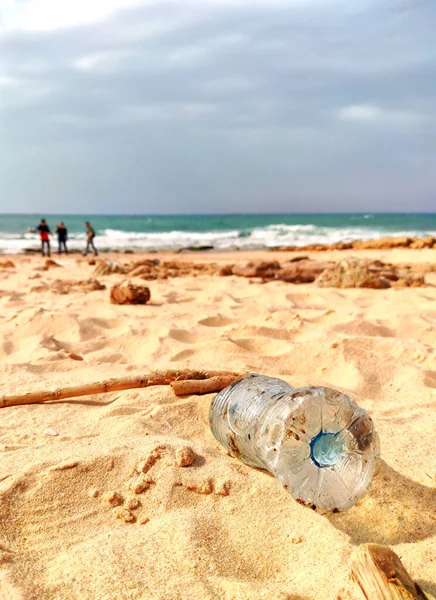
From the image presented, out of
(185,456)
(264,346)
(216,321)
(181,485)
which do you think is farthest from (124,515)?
(216,321)

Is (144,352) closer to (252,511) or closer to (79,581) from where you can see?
(252,511)

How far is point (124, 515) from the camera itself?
1.72 meters

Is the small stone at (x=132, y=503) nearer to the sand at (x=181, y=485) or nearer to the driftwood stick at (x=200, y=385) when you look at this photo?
the sand at (x=181, y=485)

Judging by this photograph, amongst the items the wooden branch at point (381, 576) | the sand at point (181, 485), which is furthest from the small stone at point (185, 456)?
the wooden branch at point (381, 576)

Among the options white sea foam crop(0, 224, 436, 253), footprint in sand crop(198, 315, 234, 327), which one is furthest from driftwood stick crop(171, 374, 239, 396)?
white sea foam crop(0, 224, 436, 253)

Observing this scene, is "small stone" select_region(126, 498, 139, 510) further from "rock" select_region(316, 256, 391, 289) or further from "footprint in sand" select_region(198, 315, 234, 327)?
"rock" select_region(316, 256, 391, 289)

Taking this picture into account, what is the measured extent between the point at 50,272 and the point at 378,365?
25.4 ft

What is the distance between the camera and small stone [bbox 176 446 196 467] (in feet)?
6.44

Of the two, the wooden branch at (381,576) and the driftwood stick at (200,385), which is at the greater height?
the wooden branch at (381,576)

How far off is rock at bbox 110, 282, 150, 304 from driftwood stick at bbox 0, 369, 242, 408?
262 centimetres

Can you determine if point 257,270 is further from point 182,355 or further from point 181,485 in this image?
point 181,485

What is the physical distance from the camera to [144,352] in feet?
11.9

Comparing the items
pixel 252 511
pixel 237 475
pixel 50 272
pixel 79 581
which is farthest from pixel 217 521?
pixel 50 272

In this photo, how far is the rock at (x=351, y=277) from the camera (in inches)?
260
